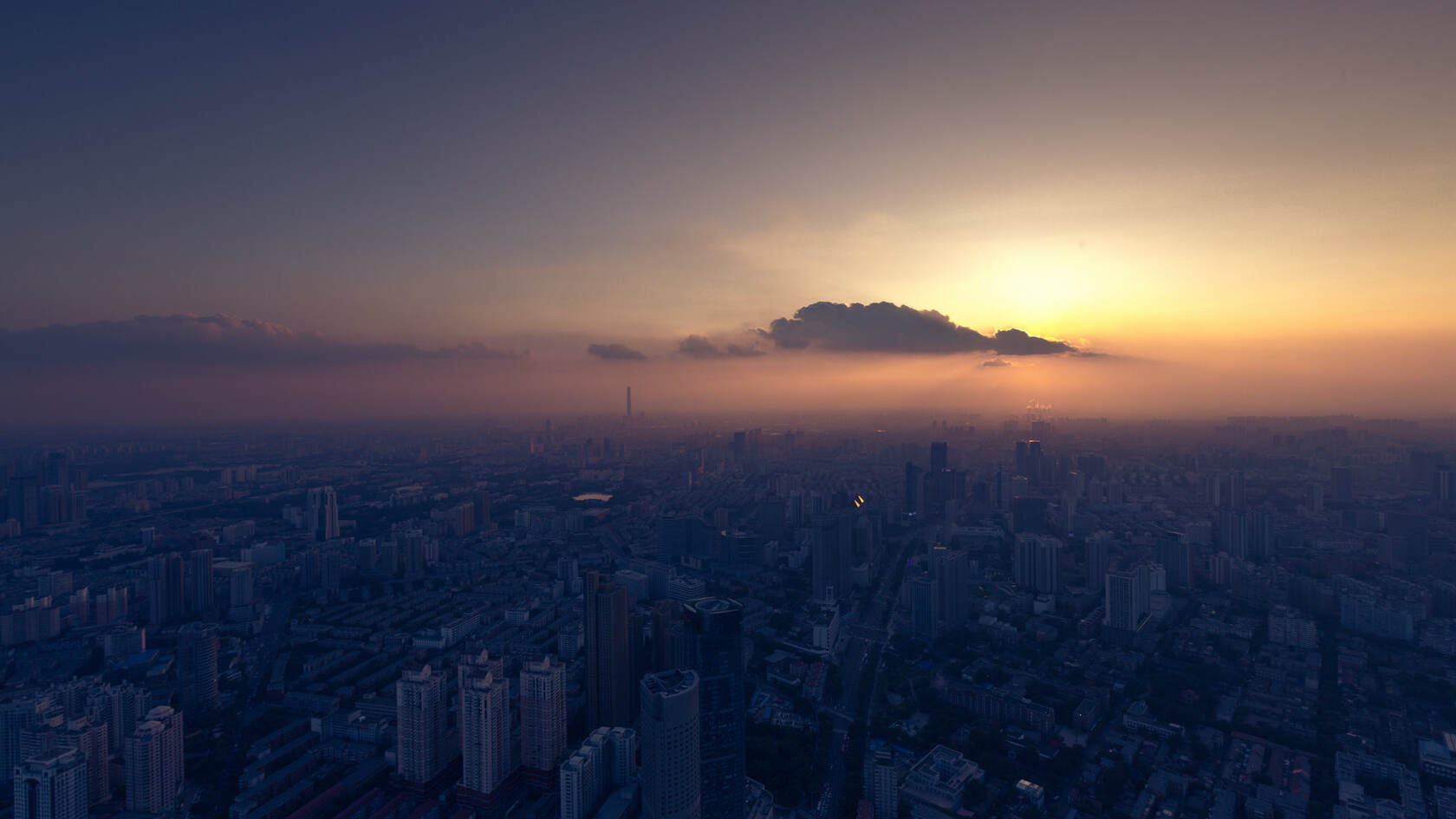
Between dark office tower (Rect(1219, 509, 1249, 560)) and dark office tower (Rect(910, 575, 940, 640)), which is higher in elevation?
dark office tower (Rect(1219, 509, 1249, 560))

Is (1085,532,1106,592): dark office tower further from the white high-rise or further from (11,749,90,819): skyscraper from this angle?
(11,749,90,819): skyscraper

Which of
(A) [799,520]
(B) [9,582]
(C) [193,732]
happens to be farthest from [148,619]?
(A) [799,520]

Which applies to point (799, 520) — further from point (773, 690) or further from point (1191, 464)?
point (1191, 464)

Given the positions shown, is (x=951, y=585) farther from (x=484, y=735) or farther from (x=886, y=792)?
(x=484, y=735)

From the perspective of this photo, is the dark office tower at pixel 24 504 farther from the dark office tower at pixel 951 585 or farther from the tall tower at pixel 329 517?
the dark office tower at pixel 951 585

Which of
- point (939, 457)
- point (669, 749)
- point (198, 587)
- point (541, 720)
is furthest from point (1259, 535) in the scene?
point (198, 587)

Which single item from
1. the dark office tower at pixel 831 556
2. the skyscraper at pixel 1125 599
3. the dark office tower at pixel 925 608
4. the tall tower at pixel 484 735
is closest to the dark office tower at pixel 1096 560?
the skyscraper at pixel 1125 599

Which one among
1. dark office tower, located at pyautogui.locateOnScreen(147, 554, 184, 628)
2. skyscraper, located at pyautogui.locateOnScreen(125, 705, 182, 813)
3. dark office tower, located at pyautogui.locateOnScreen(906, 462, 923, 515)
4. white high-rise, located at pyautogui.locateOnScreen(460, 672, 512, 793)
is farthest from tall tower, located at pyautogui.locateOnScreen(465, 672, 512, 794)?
dark office tower, located at pyautogui.locateOnScreen(906, 462, 923, 515)
